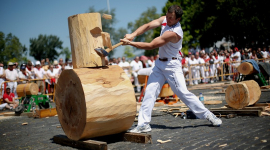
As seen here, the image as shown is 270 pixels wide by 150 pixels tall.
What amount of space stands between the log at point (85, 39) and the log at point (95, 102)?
0.23 meters

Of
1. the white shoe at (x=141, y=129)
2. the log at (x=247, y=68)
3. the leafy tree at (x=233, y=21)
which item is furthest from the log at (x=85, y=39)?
the leafy tree at (x=233, y=21)

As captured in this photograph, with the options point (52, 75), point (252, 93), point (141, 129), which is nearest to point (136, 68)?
point (52, 75)

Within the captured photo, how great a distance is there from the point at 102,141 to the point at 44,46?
2393 inches

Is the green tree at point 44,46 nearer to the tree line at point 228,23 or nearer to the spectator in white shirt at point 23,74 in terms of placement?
the tree line at point 228,23

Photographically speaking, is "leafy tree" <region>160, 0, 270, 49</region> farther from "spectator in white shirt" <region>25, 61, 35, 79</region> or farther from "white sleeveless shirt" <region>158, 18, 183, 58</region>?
"white sleeveless shirt" <region>158, 18, 183, 58</region>

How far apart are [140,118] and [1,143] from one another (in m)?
2.72

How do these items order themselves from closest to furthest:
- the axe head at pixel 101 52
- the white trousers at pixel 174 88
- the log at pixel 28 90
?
the axe head at pixel 101 52 → the white trousers at pixel 174 88 → the log at pixel 28 90

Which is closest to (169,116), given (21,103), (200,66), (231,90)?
(231,90)

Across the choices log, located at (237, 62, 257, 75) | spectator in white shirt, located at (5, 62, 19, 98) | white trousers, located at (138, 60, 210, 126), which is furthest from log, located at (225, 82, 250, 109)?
spectator in white shirt, located at (5, 62, 19, 98)

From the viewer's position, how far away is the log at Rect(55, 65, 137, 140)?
4.29 meters

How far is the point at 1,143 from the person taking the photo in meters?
5.64

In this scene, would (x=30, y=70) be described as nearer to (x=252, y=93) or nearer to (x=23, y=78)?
(x=23, y=78)

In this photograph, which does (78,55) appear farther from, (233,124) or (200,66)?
(200,66)

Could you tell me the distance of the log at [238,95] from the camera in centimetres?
667
